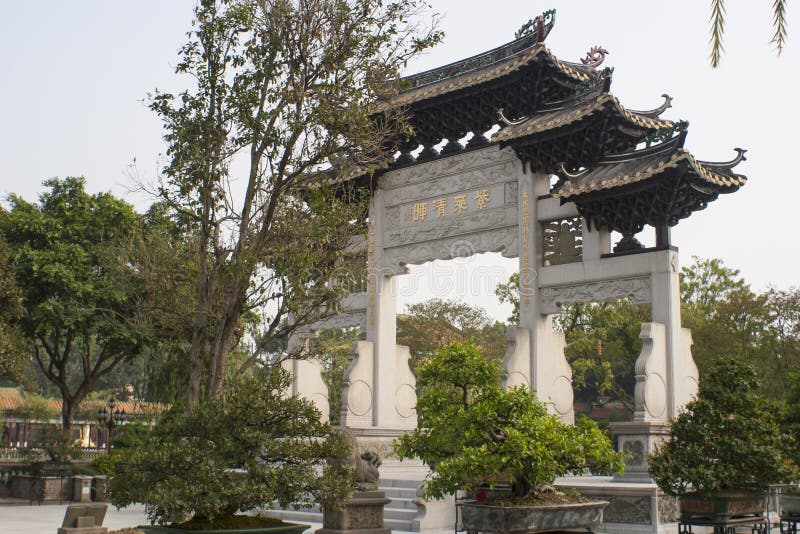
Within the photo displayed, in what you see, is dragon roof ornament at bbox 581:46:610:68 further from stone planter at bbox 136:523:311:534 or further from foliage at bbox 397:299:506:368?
foliage at bbox 397:299:506:368

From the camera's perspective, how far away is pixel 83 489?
1557cm

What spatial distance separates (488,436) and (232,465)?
1969 mm

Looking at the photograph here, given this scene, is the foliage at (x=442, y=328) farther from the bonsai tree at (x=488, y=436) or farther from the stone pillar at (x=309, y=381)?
the bonsai tree at (x=488, y=436)

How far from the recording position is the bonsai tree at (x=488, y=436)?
6.49 meters

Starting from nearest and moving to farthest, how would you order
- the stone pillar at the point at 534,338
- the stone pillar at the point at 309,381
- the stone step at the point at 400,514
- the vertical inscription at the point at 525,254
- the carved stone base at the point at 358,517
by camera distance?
the carved stone base at the point at 358,517
the stone step at the point at 400,514
the stone pillar at the point at 534,338
the vertical inscription at the point at 525,254
the stone pillar at the point at 309,381

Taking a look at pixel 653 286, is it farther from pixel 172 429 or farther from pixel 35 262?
pixel 35 262

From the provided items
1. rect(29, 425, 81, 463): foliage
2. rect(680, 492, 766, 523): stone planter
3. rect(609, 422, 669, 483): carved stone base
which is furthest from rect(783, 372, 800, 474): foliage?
rect(29, 425, 81, 463): foliage

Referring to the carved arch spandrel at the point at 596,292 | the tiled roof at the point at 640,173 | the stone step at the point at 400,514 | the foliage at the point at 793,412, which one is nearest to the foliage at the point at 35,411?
the stone step at the point at 400,514

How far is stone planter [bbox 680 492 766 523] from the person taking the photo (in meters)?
8.20

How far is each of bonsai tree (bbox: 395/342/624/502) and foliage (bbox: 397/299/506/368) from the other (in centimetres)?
2286

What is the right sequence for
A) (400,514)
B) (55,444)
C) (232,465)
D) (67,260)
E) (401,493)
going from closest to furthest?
1. (232,465)
2. (400,514)
3. (401,493)
4. (55,444)
5. (67,260)

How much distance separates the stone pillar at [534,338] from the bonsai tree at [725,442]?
365cm

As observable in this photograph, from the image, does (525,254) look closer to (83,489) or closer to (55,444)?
(83,489)

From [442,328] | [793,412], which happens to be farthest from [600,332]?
[793,412]
